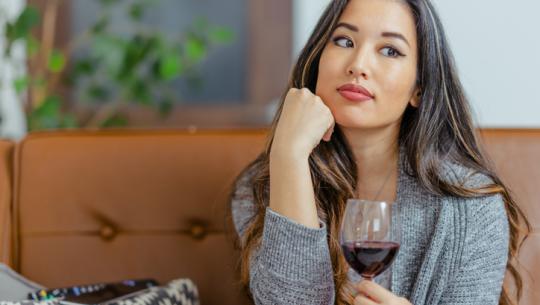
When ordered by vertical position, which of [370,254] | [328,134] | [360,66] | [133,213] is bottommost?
[133,213]

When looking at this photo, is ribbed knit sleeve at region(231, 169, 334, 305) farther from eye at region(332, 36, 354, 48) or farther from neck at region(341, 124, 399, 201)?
eye at region(332, 36, 354, 48)

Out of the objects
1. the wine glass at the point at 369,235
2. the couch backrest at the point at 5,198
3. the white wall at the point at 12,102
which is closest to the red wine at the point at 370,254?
the wine glass at the point at 369,235

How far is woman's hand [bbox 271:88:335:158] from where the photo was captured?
4.76ft

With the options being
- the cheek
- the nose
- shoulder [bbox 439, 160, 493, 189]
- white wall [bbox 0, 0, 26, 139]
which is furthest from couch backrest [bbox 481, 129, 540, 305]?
white wall [bbox 0, 0, 26, 139]

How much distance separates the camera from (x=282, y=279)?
143 cm

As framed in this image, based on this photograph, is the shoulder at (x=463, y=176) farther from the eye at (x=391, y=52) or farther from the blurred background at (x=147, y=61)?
the blurred background at (x=147, y=61)

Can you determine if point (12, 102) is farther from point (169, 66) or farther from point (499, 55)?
point (499, 55)

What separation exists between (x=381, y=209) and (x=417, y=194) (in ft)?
1.19

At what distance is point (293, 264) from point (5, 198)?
71 cm

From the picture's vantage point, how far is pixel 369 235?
47.7 inches

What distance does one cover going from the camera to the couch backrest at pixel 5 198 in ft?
5.74

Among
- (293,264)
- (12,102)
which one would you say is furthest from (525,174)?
(12,102)

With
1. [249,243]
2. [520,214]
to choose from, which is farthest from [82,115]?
[520,214]

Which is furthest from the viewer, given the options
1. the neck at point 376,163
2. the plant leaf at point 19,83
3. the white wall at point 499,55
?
the plant leaf at point 19,83
